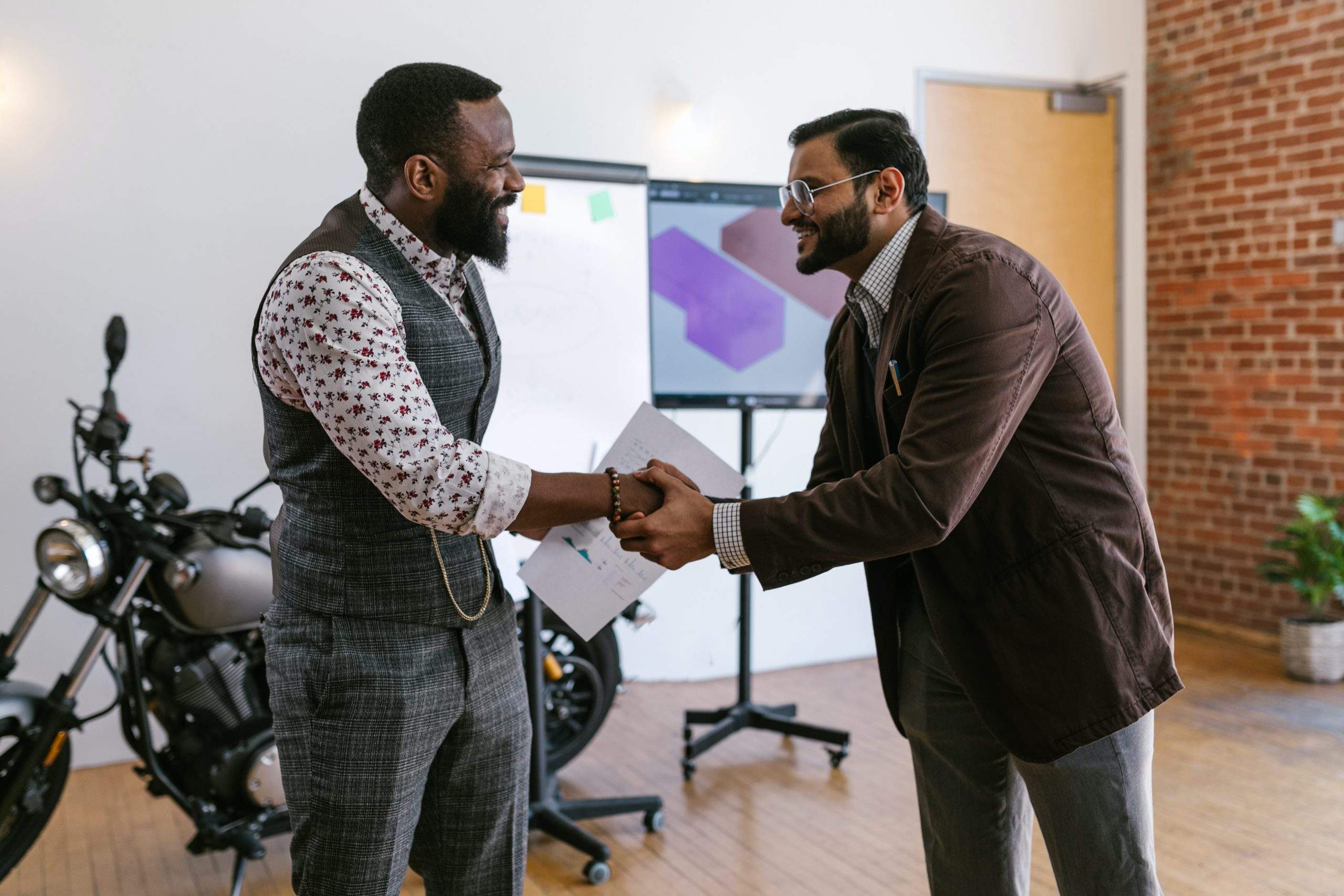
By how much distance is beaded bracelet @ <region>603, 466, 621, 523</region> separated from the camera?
1657mm

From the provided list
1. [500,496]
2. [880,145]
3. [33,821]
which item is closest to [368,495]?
[500,496]

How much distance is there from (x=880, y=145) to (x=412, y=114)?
770 millimetres

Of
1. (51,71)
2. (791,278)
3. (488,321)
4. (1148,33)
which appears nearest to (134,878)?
(488,321)

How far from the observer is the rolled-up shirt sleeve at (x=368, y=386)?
134 cm

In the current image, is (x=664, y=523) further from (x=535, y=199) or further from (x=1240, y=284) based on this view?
(x=1240, y=284)

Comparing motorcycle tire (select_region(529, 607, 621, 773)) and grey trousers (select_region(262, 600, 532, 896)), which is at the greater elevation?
grey trousers (select_region(262, 600, 532, 896))

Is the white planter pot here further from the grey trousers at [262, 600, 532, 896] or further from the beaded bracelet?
the grey trousers at [262, 600, 532, 896]

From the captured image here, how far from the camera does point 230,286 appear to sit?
3.61 m

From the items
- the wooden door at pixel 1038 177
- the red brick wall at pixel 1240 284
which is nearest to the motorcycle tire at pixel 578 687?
the wooden door at pixel 1038 177

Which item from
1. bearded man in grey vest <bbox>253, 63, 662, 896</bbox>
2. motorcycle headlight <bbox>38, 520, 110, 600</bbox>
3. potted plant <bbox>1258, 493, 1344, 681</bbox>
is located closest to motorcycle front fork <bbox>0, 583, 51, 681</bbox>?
motorcycle headlight <bbox>38, 520, 110, 600</bbox>

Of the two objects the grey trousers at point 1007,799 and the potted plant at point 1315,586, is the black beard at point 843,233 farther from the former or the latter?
the potted plant at point 1315,586

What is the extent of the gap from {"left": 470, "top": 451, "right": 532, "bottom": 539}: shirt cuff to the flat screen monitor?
6.92ft

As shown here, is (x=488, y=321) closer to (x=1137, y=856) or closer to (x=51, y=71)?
(x=1137, y=856)

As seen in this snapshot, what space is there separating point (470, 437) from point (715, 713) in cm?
238
